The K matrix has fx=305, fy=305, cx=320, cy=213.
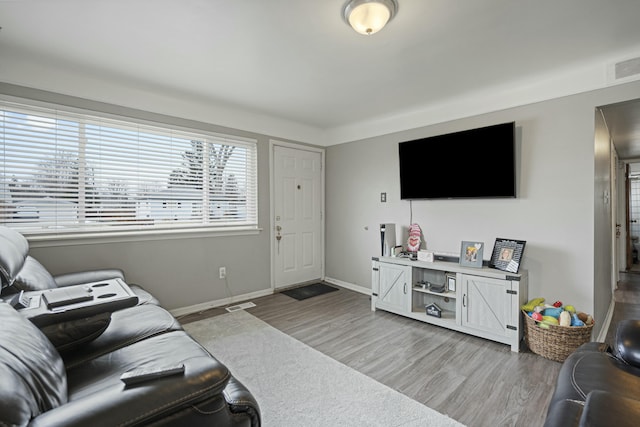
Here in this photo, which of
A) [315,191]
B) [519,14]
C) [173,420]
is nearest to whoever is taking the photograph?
[173,420]

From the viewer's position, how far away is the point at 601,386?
49.0 inches

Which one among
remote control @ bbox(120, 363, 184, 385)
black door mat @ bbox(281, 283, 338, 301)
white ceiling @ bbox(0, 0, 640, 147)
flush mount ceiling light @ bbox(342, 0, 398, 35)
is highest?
white ceiling @ bbox(0, 0, 640, 147)

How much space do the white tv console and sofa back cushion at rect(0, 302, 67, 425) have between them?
2.90 m

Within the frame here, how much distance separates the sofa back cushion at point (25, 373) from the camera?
2.42 ft

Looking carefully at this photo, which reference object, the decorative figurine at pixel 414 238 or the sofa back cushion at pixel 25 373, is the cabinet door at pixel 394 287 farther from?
the sofa back cushion at pixel 25 373

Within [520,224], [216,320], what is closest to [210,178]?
[216,320]

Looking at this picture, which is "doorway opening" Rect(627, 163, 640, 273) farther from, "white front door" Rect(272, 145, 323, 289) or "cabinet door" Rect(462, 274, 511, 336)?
"white front door" Rect(272, 145, 323, 289)

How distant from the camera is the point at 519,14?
1.88 metres

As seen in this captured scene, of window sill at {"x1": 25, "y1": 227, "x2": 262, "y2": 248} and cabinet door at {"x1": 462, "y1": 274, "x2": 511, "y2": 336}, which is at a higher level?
window sill at {"x1": 25, "y1": 227, "x2": 262, "y2": 248}

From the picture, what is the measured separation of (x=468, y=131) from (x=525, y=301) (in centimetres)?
174

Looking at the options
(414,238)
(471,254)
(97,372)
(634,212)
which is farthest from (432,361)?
(634,212)

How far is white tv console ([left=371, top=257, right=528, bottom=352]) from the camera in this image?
2.64 meters

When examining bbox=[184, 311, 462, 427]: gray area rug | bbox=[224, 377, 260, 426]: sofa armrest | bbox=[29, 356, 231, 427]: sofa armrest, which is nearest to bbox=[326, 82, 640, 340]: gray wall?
bbox=[184, 311, 462, 427]: gray area rug

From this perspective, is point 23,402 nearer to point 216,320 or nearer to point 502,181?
point 216,320
